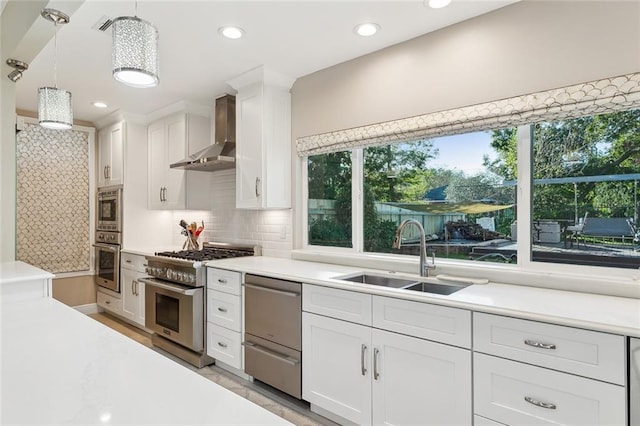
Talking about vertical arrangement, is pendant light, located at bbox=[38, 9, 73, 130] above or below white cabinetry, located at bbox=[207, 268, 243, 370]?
above

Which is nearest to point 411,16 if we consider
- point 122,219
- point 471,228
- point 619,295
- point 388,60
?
point 388,60

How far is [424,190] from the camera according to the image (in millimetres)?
2764

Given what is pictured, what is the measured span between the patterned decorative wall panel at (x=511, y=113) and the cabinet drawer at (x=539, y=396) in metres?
1.32

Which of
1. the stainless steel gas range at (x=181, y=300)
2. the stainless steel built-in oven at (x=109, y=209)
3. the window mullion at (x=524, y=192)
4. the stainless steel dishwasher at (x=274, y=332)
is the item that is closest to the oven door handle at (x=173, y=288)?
the stainless steel gas range at (x=181, y=300)

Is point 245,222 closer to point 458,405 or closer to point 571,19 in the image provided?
point 458,405

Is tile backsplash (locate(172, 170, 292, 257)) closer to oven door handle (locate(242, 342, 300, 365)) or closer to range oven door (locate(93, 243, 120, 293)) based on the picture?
range oven door (locate(93, 243, 120, 293))

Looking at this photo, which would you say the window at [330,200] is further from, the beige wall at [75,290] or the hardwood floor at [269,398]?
the beige wall at [75,290]

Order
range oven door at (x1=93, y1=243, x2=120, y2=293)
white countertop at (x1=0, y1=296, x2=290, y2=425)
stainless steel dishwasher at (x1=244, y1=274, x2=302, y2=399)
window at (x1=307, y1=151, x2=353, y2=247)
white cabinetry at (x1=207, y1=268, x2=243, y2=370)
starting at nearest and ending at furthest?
white countertop at (x1=0, y1=296, x2=290, y2=425) → stainless steel dishwasher at (x1=244, y1=274, x2=302, y2=399) → white cabinetry at (x1=207, y1=268, x2=243, y2=370) → window at (x1=307, y1=151, x2=353, y2=247) → range oven door at (x1=93, y1=243, x2=120, y2=293)

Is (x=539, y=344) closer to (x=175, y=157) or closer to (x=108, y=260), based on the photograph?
(x=175, y=157)

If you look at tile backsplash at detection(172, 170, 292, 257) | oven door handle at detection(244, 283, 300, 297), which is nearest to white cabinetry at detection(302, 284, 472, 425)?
oven door handle at detection(244, 283, 300, 297)

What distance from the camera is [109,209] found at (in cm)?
462

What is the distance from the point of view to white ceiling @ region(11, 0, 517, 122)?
7.13 feet

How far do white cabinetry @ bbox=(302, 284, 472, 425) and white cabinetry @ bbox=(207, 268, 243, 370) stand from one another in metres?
0.71

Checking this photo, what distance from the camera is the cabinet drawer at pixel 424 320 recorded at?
5.74 feet
